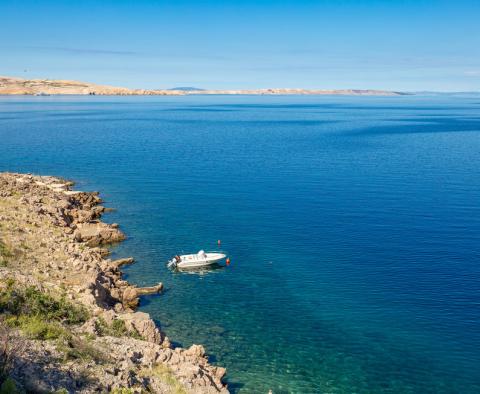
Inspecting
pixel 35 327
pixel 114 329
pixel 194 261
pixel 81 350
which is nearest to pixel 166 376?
pixel 81 350

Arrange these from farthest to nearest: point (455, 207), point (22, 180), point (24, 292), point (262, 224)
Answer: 1. point (22, 180)
2. point (455, 207)
3. point (262, 224)
4. point (24, 292)

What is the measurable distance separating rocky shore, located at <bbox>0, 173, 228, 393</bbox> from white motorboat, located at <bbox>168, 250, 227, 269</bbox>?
494 cm

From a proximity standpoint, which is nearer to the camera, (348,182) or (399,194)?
(399,194)

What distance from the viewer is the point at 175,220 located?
2657 inches

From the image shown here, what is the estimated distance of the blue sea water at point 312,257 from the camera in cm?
3544

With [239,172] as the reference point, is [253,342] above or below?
below

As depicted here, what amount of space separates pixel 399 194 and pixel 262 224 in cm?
2772

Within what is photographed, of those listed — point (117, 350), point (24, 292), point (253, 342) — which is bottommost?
point (253, 342)

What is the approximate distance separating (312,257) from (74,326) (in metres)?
28.9

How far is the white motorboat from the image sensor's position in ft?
169

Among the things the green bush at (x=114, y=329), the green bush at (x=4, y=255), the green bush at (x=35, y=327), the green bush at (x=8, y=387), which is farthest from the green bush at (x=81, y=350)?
the green bush at (x=4, y=255)

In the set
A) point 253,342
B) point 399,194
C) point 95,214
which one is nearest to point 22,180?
point 95,214

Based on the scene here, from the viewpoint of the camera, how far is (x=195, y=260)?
2050 inches

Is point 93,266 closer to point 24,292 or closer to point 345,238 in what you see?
point 24,292
